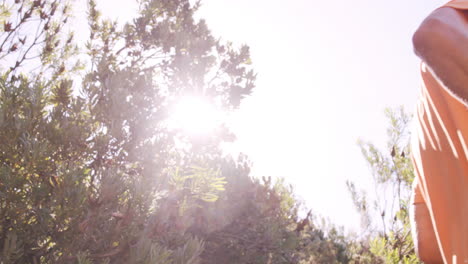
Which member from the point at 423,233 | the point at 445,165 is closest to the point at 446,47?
the point at 445,165

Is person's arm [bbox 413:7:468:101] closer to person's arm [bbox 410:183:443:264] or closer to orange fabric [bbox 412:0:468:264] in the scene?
orange fabric [bbox 412:0:468:264]

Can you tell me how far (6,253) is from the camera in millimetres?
2158

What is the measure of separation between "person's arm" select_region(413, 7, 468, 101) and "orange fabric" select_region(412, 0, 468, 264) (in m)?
0.15

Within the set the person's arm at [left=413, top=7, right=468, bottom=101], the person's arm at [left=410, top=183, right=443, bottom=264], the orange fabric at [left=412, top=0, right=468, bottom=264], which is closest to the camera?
the person's arm at [left=413, top=7, right=468, bottom=101]

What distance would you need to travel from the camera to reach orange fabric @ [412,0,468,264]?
77cm

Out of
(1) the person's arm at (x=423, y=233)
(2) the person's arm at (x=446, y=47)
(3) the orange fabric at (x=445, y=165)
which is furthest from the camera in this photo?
(1) the person's arm at (x=423, y=233)

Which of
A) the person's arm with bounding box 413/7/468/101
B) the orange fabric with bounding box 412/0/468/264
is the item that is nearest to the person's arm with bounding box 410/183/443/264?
the orange fabric with bounding box 412/0/468/264

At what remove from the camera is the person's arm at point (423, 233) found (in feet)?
2.93

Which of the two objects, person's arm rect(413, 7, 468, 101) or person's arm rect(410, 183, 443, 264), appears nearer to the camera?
person's arm rect(413, 7, 468, 101)

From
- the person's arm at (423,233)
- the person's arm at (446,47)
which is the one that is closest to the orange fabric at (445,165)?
the person's arm at (423,233)

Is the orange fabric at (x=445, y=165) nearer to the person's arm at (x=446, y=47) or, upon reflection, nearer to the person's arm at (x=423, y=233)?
the person's arm at (x=423, y=233)

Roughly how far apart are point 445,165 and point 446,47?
1.11 ft

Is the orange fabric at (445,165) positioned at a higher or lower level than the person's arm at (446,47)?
lower

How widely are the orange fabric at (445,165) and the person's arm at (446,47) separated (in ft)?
0.48
